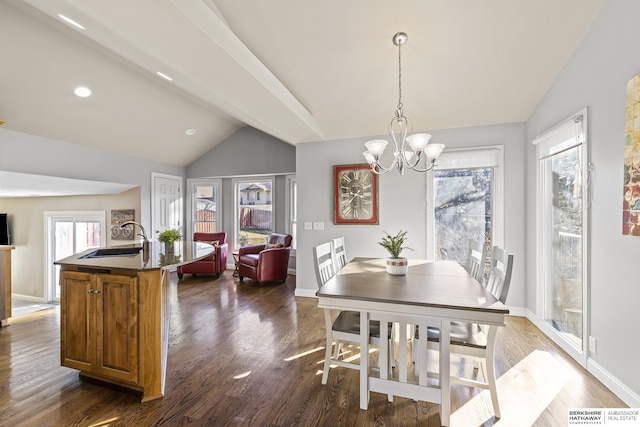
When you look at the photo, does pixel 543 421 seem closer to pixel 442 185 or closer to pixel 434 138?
pixel 442 185

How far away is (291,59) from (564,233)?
3.14 metres

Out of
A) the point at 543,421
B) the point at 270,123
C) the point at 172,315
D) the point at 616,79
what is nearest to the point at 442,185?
the point at 616,79

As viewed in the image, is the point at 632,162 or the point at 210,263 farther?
the point at 210,263

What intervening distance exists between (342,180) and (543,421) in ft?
10.1

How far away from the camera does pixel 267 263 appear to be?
15.9ft

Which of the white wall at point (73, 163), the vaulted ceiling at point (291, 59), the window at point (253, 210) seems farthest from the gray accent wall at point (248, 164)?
the vaulted ceiling at point (291, 59)

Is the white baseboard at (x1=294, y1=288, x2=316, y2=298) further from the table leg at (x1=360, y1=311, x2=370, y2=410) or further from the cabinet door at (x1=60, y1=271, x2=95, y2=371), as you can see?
the cabinet door at (x1=60, y1=271, x2=95, y2=371)

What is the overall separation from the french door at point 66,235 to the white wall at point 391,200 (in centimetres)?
408

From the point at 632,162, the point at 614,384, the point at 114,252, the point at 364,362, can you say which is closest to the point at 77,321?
the point at 114,252

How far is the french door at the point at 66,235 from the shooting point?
532 cm

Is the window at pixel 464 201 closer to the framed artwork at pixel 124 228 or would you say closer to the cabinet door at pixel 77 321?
the cabinet door at pixel 77 321

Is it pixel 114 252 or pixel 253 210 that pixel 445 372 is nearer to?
pixel 114 252

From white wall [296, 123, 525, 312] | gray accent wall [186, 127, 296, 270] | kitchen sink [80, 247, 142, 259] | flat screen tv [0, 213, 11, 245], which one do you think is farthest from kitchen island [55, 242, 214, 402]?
flat screen tv [0, 213, 11, 245]

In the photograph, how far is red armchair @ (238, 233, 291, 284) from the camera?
4785mm
